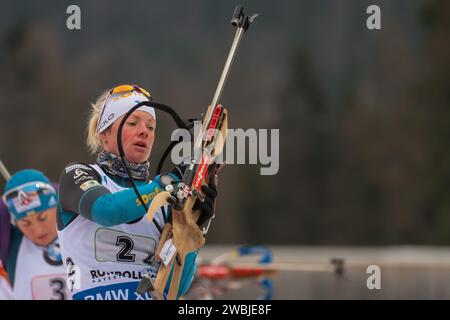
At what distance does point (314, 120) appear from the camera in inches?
2229

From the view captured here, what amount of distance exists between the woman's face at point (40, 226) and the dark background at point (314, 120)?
29.4 m

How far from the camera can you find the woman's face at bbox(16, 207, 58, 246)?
26.4 ft

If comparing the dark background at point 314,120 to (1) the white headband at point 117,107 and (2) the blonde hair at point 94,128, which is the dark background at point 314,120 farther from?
(1) the white headband at point 117,107

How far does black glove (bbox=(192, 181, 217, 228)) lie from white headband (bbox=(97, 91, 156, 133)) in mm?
636

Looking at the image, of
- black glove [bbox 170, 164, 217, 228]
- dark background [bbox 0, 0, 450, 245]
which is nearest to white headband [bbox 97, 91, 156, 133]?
black glove [bbox 170, 164, 217, 228]

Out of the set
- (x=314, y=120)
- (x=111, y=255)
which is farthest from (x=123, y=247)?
(x=314, y=120)

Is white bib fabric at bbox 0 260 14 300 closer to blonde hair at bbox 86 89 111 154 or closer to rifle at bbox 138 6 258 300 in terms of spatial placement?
blonde hair at bbox 86 89 111 154

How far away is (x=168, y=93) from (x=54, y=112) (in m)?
12.5

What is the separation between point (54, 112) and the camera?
52.8 metres

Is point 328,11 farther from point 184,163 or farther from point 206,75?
point 184,163

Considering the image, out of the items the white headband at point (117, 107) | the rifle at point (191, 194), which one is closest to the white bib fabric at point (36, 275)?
the white headband at point (117, 107)

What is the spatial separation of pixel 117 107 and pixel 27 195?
2.50 m

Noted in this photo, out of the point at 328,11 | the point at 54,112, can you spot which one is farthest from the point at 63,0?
the point at 54,112
